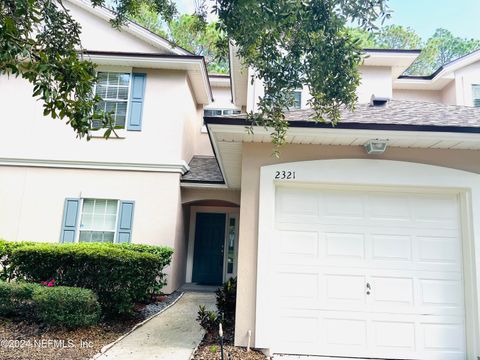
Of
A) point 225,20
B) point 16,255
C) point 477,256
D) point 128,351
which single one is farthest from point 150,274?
point 477,256

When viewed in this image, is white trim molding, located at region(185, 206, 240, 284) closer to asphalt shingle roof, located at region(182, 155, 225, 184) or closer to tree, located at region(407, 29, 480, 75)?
asphalt shingle roof, located at region(182, 155, 225, 184)

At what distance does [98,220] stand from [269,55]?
828 cm

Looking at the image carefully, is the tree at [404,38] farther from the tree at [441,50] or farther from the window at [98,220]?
the window at [98,220]

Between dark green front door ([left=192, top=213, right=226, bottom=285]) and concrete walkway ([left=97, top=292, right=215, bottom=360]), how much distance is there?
421cm

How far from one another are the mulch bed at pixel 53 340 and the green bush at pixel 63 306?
0.17m

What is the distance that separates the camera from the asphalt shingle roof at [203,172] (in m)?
11.5

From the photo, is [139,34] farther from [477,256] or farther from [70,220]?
[477,256]

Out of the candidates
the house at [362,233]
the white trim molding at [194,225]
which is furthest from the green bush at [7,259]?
the white trim molding at [194,225]

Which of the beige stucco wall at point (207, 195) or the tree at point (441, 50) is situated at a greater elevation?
the tree at point (441, 50)

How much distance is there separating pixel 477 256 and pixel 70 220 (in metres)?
10.2

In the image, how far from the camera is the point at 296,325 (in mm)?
5969

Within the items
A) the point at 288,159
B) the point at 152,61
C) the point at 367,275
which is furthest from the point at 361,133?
the point at 152,61

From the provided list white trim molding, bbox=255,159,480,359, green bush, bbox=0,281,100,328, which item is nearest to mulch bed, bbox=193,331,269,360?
white trim molding, bbox=255,159,480,359

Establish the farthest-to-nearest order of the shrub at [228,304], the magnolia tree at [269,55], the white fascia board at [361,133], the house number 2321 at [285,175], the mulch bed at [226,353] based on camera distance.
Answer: the shrub at [228,304], the house number 2321 at [285,175], the white fascia board at [361,133], the mulch bed at [226,353], the magnolia tree at [269,55]
